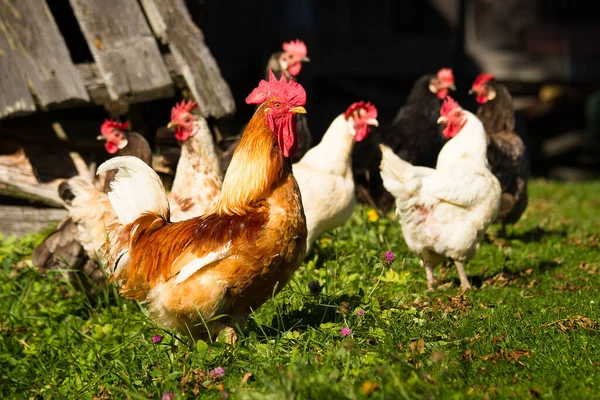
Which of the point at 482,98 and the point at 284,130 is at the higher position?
the point at 284,130

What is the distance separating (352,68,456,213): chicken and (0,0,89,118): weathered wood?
10.1 ft

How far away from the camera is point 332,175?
6.45 metres

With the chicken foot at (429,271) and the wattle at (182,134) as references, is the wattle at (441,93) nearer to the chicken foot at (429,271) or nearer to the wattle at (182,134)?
the chicken foot at (429,271)

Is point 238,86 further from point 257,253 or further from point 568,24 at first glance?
point 257,253

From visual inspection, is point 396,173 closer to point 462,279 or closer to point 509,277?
point 462,279

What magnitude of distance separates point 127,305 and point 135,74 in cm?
207

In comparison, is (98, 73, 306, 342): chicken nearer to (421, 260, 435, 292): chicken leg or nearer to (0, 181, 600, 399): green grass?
(0, 181, 600, 399): green grass

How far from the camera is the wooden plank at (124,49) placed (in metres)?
6.59

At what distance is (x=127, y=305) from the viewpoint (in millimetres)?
5859

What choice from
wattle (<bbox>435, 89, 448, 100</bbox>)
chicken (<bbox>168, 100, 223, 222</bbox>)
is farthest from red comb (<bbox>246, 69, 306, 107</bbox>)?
wattle (<bbox>435, 89, 448, 100</bbox>)

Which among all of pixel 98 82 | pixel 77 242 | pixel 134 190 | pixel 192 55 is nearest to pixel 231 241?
pixel 134 190

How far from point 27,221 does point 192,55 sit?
2263mm

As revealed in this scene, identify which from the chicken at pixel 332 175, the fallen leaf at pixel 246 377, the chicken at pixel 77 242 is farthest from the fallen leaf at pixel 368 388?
the chicken at pixel 77 242

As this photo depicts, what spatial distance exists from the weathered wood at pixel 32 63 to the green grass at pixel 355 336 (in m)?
1.40
